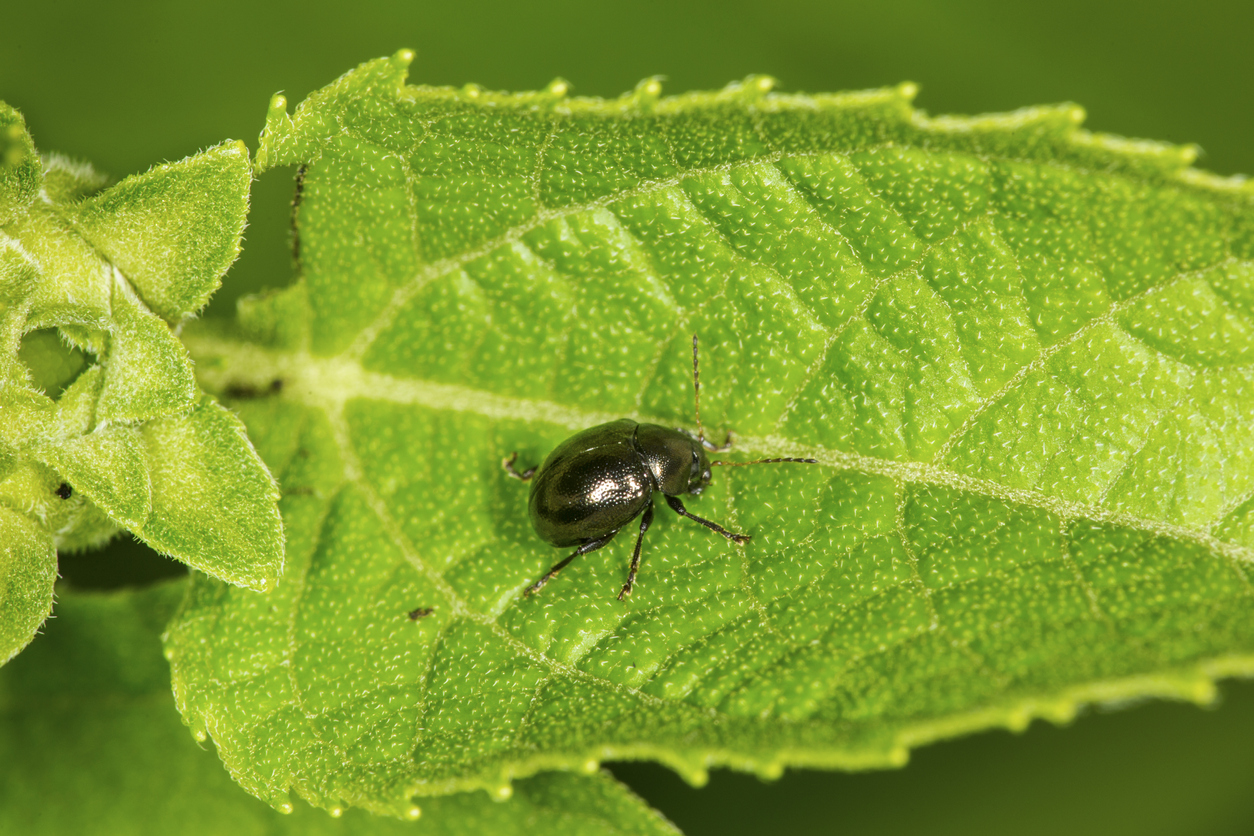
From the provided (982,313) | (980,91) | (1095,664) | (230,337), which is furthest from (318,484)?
(980,91)

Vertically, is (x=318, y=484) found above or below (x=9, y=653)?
above

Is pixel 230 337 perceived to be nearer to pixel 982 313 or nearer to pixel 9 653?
pixel 9 653

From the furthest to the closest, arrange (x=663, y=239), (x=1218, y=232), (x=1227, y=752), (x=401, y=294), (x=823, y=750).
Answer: (x=1227, y=752) < (x=401, y=294) < (x=663, y=239) < (x=1218, y=232) < (x=823, y=750)

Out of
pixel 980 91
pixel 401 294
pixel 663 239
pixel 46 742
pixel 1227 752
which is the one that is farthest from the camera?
pixel 980 91

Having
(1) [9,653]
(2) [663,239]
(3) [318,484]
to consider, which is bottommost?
(1) [9,653]

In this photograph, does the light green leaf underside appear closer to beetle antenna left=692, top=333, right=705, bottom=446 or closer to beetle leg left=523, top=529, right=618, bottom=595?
beetle leg left=523, top=529, right=618, bottom=595
